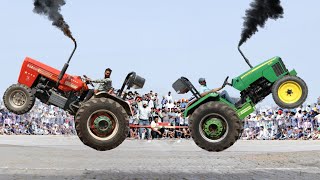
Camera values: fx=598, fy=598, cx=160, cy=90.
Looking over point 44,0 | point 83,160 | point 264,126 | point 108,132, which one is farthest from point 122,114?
point 83,160

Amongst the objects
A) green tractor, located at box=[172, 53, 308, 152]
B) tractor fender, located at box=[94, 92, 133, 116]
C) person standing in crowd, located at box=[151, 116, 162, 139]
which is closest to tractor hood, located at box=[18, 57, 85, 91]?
tractor fender, located at box=[94, 92, 133, 116]

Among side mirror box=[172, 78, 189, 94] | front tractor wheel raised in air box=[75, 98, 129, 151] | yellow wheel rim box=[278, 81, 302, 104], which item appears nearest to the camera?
front tractor wheel raised in air box=[75, 98, 129, 151]

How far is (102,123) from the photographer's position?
20.5 meters

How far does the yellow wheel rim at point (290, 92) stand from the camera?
20.3 metres

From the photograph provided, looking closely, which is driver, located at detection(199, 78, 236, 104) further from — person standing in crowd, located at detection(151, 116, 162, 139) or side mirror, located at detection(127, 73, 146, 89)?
side mirror, located at detection(127, 73, 146, 89)

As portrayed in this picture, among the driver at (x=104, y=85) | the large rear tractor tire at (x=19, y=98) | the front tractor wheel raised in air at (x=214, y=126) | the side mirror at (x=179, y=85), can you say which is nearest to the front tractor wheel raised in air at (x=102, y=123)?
the driver at (x=104, y=85)

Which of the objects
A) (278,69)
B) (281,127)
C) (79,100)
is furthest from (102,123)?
(281,127)

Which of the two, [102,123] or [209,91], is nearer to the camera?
[102,123]

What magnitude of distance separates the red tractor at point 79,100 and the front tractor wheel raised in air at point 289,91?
Result: 4.61 meters

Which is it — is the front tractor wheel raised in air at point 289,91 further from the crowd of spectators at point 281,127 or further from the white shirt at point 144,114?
the crowd of spectators at point 281,127

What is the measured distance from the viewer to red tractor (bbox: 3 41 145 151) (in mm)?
20188

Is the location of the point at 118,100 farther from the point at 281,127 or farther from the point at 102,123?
the point at 281,127

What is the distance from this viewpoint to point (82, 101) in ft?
68.7

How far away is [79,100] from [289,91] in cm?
729
